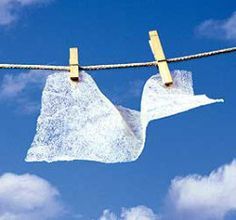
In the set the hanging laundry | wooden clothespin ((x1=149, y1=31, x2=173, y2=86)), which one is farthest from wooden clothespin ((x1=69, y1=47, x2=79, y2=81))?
wooden clothespin ((x1=149, y1=31, x2=173, y2=86))

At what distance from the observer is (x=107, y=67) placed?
253cm

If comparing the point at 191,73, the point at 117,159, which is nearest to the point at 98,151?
the point at 117,159

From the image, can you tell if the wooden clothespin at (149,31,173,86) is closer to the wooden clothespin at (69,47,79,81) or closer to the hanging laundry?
the hanging laundry

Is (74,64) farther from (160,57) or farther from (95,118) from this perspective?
(160,57)

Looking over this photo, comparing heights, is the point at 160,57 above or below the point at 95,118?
above

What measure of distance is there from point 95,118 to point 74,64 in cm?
27

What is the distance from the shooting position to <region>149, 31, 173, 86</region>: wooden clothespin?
98.7 inches

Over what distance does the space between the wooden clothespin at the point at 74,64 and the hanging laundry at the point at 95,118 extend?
32 mm

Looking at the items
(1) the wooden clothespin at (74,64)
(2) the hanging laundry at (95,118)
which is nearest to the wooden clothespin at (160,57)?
(2) the hanging laundry at (95,118)

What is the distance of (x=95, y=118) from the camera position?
243 cm

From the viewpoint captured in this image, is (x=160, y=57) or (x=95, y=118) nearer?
(x=95, y=118)

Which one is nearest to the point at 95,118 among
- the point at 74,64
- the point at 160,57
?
the point at 74,64

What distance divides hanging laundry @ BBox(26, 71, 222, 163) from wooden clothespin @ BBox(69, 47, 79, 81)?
32 mm

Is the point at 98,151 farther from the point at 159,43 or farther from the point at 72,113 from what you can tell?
the point at 159,43
